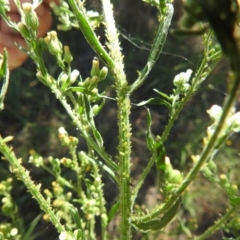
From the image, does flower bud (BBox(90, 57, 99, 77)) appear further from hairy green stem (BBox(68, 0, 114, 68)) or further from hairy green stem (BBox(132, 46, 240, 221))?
hairy green stem (BBox(132, 46, 240, 221))

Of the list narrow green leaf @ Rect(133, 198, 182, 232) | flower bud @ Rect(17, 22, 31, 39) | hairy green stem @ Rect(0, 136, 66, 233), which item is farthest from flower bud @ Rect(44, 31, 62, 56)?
narrow green leaf @ Rect(133, 198, 182, 232)

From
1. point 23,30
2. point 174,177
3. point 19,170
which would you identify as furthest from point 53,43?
point 174,177

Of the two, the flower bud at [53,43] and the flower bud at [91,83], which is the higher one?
the flower bud at [53,43]

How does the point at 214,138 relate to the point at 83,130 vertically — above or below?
above

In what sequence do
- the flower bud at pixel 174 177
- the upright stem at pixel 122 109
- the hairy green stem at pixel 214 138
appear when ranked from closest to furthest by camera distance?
the hairy green stem at pixel 214 138
the flower bud at pixel 174 177
the upright stem at pixel 122 109

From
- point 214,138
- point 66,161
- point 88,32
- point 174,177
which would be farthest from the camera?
point 66,161

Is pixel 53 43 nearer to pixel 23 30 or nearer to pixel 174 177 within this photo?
pixel 23 30

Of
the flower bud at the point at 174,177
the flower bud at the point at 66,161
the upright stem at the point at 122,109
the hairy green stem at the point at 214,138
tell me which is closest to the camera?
the hairy green stem at the point at 214,138

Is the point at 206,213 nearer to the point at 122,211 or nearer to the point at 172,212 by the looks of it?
the point at 122,211

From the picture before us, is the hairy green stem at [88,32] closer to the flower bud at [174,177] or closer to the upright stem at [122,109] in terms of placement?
the upright stem at [122,109]

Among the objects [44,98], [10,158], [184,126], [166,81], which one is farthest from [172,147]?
[10,158]

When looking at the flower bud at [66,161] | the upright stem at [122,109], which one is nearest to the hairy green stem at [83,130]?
the upright stem at [122,109]
